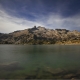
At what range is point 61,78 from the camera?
934 inches

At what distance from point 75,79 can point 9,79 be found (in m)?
14.6

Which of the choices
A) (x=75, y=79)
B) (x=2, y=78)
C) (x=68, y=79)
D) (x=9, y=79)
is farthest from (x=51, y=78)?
(x=2, y=78)

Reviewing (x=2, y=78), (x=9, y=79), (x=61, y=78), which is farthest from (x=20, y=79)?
(x=61, y=78)

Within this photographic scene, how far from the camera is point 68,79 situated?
22.9 m

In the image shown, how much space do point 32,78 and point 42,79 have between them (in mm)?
2359

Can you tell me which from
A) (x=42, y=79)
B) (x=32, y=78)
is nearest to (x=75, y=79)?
(x=42, y=79)

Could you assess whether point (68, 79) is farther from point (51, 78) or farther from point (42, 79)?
point (42, 79)

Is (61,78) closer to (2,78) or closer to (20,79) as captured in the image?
(20,79)

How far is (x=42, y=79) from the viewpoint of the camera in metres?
22.8

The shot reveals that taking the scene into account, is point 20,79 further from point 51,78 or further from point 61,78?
point 61,78

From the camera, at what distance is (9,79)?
75.3ft

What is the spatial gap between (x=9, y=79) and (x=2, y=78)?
6.59ft

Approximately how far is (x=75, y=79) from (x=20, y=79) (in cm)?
1212

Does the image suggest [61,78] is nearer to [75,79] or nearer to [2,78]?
[75,79]
